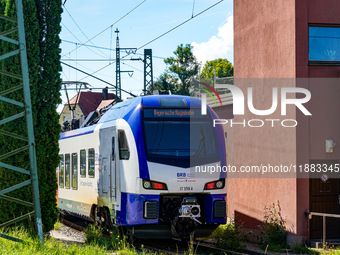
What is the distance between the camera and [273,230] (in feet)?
51.0

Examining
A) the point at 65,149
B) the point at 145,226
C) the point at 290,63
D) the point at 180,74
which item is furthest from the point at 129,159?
the point at 180,74

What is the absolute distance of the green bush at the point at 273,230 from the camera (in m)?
15.3

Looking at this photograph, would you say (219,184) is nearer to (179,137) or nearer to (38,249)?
(179,137)

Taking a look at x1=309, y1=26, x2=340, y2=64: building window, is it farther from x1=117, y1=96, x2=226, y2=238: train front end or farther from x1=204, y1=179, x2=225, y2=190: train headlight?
x1=204, y1=179, x2=225, y2=190: train headlight

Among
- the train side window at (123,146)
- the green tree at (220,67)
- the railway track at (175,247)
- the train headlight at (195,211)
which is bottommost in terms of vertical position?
the railway track at (175,247)

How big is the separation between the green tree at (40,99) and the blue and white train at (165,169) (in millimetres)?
1451

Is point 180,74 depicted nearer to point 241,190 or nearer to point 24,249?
point 241,190

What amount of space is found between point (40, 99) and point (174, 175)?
3.91 m

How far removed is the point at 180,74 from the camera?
77.2 metres

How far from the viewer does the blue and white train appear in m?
13.9

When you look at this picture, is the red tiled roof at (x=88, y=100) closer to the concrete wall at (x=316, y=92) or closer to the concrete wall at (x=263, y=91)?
the concrete wall at (x=263, y=91)

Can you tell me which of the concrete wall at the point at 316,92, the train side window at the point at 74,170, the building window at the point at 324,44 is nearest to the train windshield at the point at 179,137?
the concrete wall at the point at 316,92

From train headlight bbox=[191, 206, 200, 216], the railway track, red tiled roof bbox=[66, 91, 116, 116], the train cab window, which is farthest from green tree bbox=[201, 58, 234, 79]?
train headlight bbox=[191, 206, 200, 216]

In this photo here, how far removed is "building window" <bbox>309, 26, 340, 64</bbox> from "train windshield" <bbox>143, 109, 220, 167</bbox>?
3257 mm
